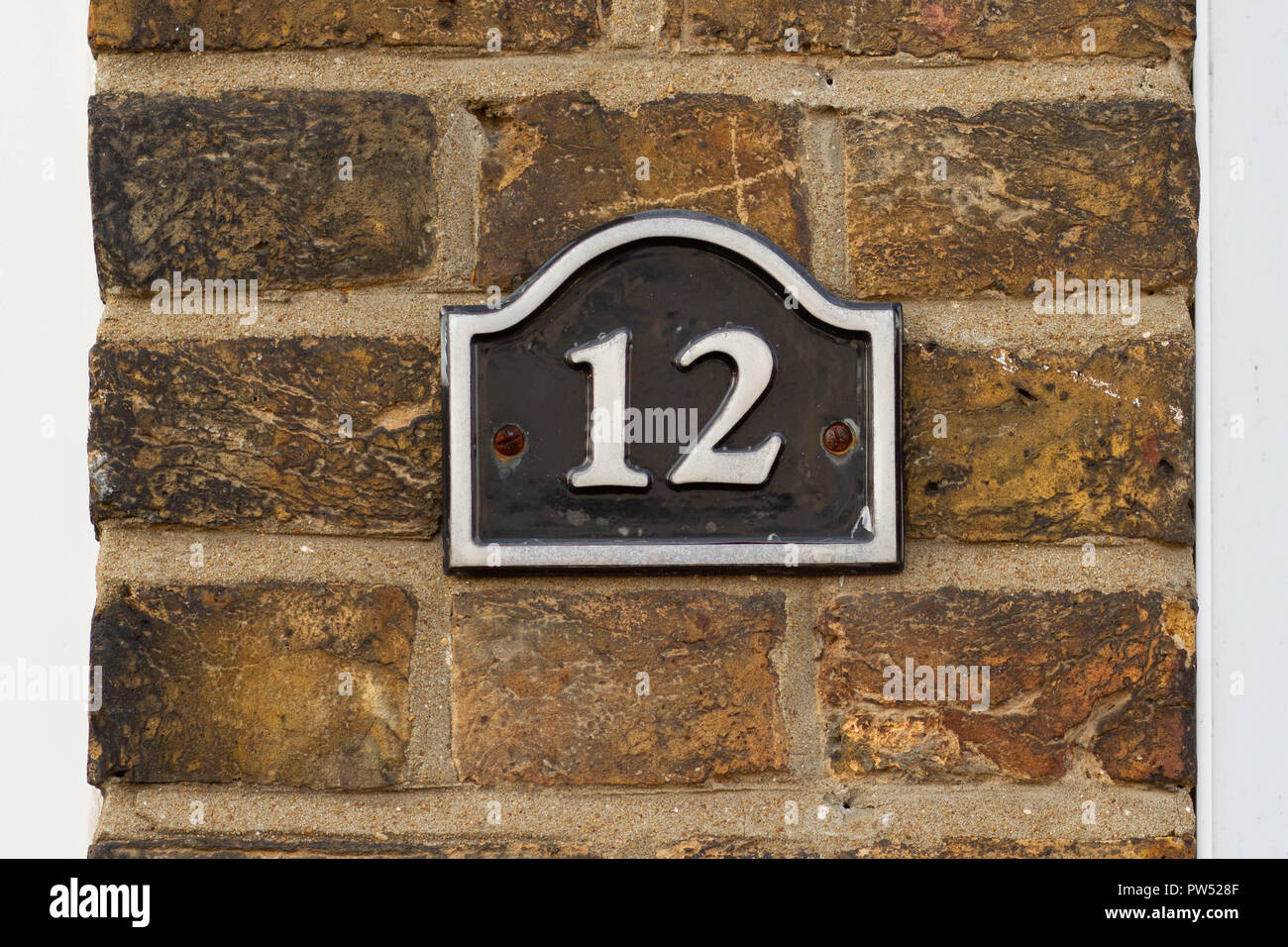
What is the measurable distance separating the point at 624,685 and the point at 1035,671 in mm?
270

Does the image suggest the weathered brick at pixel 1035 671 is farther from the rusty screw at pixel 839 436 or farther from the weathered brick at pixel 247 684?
the weathered brick at pixel 247 684

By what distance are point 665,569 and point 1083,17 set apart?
461mm

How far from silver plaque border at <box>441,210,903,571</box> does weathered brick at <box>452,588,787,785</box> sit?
0.03 metres

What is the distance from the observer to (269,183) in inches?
28.0

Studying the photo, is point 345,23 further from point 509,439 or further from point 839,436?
point 839,436

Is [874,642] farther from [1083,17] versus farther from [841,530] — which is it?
[1083,17]

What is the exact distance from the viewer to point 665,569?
27.0 inches

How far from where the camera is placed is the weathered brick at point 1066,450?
0.70 metres

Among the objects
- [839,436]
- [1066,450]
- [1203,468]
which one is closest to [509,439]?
[839,436]

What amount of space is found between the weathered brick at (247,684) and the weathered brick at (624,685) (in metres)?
0.07

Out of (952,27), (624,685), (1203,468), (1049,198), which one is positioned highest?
(952,27)

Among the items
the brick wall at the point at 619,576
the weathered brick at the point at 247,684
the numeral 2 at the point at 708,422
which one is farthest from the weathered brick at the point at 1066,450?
the weathered brick at the point at 247,684

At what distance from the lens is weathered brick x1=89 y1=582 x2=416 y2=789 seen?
703 millimetres
